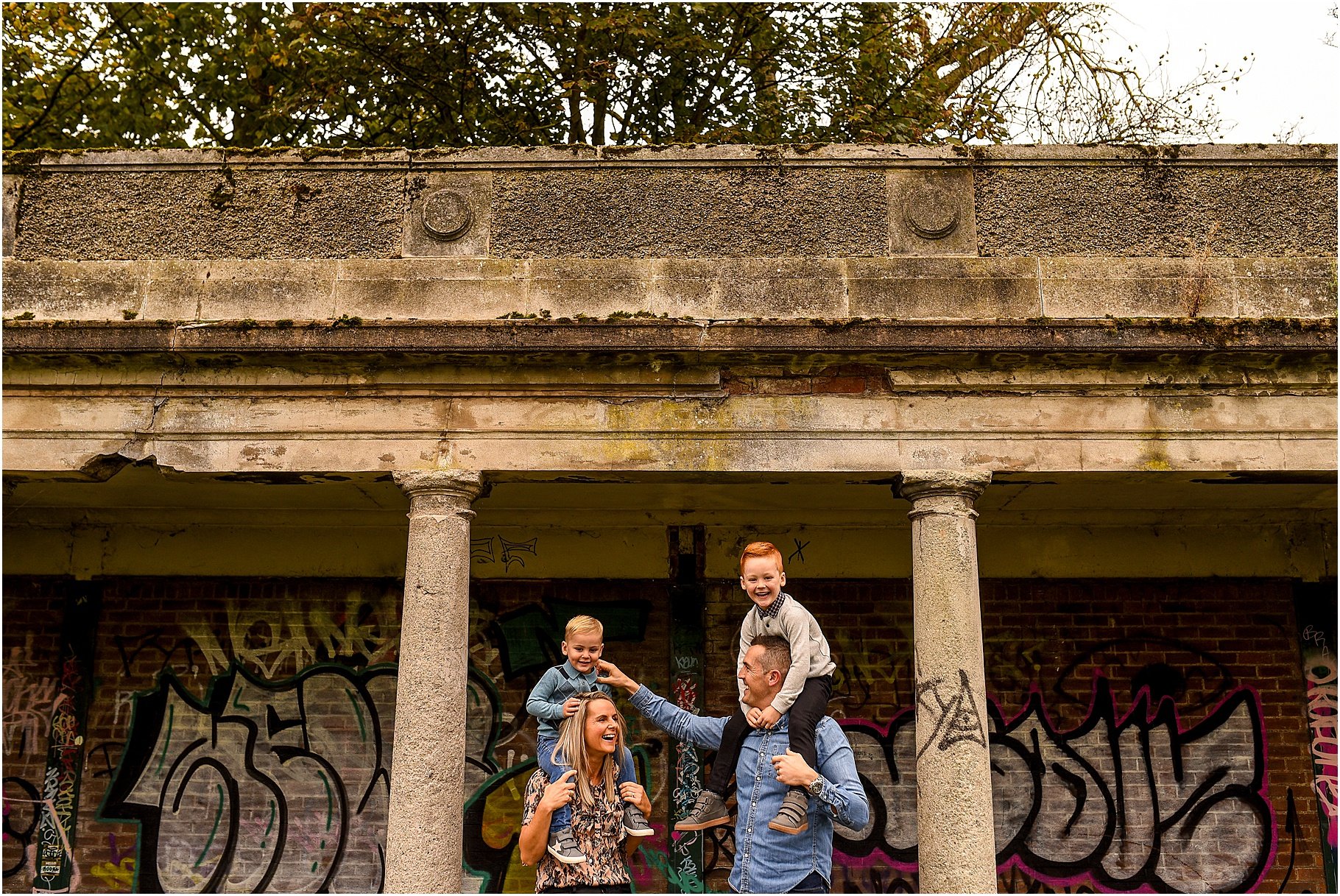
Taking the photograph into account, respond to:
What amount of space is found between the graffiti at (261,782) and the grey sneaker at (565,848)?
13.1 feet

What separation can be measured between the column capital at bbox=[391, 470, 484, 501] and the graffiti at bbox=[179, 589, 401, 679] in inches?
111

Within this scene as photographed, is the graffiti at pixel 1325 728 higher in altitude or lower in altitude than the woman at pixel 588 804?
higher

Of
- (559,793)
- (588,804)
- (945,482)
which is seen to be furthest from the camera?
(945,482)

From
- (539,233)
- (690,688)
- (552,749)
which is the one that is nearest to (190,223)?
(539,233)

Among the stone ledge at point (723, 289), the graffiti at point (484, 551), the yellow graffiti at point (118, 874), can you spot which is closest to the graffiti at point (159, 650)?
the yellow graffiti at point (118, 874)

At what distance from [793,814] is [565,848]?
46.1 inches

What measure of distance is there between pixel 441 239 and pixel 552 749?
3.28 metres

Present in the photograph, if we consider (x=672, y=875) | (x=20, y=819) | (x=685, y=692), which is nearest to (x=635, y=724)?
(x=685, y=692)

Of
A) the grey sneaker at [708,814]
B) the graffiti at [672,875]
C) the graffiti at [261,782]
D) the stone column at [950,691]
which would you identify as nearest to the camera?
the grey sneaker at [708,814]

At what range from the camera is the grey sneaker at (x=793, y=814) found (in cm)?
502

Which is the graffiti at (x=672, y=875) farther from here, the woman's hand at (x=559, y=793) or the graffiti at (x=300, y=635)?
the woman's hand at (x=559, y=793)

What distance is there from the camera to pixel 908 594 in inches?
370

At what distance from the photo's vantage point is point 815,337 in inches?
269

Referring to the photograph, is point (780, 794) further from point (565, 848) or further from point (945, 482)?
point (945, 482)
